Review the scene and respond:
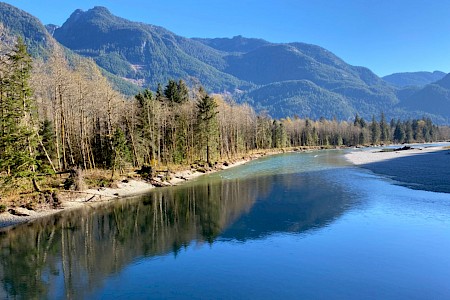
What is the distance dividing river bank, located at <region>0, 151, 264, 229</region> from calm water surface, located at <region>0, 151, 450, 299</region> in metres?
1.91

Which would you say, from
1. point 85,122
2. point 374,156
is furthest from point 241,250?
point 374,156

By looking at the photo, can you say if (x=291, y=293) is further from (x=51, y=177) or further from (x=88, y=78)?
(x=88, y=78)

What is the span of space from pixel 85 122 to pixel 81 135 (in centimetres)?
482

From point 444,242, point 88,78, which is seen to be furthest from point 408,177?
point 88,78

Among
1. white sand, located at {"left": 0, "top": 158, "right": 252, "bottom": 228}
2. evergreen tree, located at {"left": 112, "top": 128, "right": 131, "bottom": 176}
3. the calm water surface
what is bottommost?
the calm water surface

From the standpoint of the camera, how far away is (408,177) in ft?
179

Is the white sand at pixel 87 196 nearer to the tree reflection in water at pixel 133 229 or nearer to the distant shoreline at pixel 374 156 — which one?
the tree reflection in water at pixel 133 229

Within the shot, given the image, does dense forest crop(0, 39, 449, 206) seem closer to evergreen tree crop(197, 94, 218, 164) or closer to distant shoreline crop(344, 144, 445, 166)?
evergreen tree crop(197, 94, 218, 164)

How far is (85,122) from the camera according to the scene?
53.2 metres

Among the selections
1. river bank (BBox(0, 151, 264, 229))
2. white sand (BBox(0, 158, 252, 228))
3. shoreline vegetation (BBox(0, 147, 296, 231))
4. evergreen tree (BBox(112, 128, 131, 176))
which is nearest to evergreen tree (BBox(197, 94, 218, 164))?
shoreline vegetation (BBox(0, 147, 296, 231))

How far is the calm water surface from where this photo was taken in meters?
18.5

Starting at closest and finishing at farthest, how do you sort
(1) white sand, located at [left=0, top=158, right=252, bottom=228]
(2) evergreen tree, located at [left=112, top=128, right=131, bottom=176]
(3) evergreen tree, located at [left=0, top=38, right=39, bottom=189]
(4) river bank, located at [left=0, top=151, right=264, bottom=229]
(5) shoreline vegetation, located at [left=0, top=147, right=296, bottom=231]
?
(1) white sand, located at [left=0, top=158, right=252, bottom=228] < (4) river bank, located at [left=0, top=151, right=264, bottom=229] < (5) shoreline vegetation, located at [left=0, top=147, right=296, bottom=231] < (3) evergreen tree, located at [left=0, top=38, right=39, bottom=189] < (2) evergreen tree, located at [left=112, top=128, right=131, bottom=176]

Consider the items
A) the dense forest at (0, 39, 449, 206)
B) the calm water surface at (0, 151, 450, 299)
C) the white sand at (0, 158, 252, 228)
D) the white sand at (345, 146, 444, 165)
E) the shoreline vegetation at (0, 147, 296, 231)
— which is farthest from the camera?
the white sand at (345, 146, 444, 165)

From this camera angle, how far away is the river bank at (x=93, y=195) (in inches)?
1292
